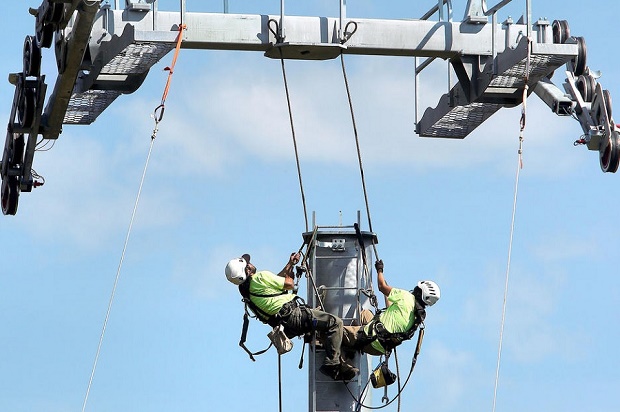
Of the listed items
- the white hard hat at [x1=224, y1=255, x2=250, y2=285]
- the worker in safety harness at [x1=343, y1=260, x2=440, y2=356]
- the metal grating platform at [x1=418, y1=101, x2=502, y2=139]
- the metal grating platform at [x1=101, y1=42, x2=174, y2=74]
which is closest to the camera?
the metal grating platform at [x1=101, y1=42, x2=174, y2=74]

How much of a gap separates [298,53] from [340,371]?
13.5ft

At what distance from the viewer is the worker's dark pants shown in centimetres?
2494

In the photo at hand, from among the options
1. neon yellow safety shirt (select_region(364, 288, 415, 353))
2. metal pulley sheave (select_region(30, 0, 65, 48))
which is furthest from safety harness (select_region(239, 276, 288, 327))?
metal pulley sheave (select_region(30, 0, 65, 48))

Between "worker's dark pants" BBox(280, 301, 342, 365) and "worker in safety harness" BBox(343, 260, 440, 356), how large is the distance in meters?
0.28

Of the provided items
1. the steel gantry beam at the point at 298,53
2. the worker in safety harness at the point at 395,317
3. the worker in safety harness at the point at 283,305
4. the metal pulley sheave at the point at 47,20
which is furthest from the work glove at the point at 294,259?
the metal pulley sheave at the point at 47,20

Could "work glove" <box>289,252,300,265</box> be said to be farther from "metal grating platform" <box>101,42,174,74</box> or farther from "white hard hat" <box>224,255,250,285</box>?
"metal grating platform" <box>101,42,174,74</box>

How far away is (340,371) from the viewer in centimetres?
2536

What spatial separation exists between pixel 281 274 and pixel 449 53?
375 cm

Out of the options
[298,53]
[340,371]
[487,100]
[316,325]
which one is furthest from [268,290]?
[487,100]

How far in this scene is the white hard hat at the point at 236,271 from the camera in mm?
24688

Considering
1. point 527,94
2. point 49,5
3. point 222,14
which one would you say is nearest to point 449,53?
point 527,94

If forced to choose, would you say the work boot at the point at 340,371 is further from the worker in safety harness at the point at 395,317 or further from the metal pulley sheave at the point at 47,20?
the metal pulley sheave at the point at 47,20

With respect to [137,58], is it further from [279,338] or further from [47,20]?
[279,338]

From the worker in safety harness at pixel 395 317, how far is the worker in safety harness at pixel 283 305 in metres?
0.32
